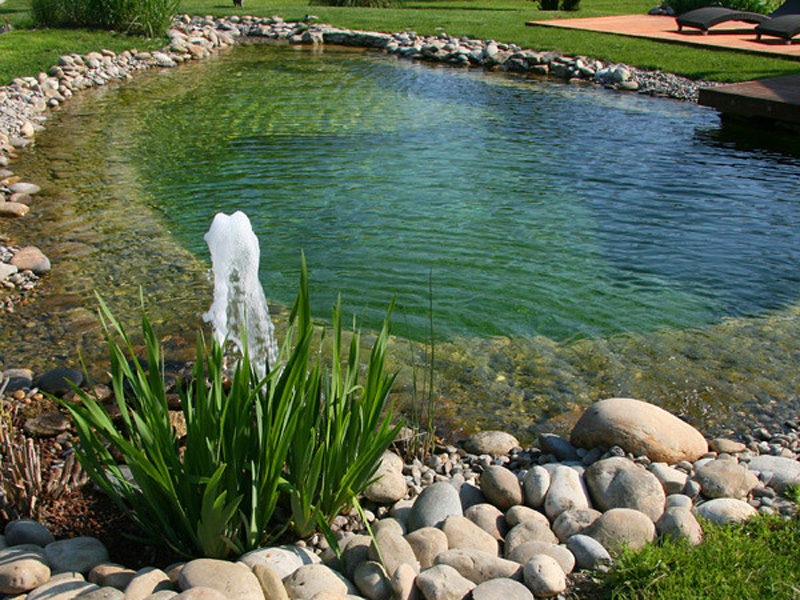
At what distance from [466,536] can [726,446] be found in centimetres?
183

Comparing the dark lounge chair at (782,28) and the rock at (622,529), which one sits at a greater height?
the dark lounge chair at (782,28)

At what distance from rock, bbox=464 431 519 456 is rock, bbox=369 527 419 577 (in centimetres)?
118

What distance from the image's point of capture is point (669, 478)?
3.69 metres

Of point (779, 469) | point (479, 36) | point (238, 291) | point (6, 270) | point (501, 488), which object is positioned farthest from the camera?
point (479, 36)

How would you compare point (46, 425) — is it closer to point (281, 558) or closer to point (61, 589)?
point (61, 589)

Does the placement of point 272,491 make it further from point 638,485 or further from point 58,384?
point 58,384

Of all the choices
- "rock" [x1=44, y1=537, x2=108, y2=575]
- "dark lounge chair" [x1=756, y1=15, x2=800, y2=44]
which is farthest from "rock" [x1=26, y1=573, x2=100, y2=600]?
"dark lounge chair" [x1=756, y1=15, x2=800, y2=44]

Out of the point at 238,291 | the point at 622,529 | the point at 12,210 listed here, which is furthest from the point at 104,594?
the point at 12,210

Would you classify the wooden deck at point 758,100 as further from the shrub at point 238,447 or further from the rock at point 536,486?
the shrub at point 238,447

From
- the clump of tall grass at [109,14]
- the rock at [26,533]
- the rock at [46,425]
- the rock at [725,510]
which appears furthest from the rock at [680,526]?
the clump of tall grass at [109,14]

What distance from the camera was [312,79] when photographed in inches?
640

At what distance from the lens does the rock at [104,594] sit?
2.58 m

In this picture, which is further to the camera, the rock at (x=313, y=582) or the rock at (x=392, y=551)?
the rock at (x=392, y=551)

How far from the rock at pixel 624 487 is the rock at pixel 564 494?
7 centimetres
